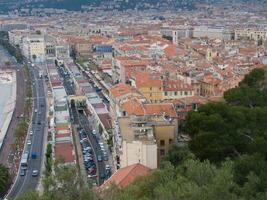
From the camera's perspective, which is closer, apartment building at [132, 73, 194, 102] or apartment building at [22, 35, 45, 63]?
apartment building at [132, 73, 194, 102]

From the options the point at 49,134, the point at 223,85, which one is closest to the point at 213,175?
the point at 49,134

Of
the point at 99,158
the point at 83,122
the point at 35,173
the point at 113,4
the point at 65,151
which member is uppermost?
the point at 65,151

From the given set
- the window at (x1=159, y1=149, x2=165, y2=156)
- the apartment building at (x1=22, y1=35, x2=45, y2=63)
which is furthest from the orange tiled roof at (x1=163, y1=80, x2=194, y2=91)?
the apartment building at (x1=22, y1=35, x2=45, y2=63)

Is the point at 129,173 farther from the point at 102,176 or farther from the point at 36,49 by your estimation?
the point at 36,49

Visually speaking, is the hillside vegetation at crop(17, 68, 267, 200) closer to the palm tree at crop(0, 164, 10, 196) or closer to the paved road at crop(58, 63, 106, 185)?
the paved road at crop(58, 63, 106, 185)

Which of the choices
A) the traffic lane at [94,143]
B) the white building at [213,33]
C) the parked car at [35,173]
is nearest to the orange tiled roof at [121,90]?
the traffic lane at [94,143]

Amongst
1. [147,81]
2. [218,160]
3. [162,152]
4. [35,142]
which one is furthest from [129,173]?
[147,81]
